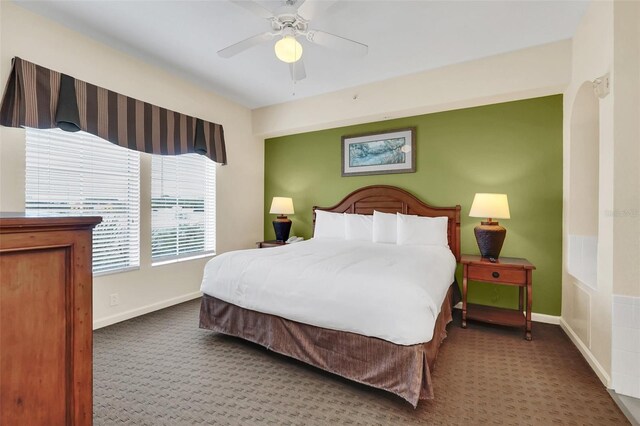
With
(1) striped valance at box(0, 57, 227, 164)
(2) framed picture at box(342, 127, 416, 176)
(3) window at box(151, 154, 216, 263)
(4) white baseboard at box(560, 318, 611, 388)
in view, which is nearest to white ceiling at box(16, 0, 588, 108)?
(1) striped valance at box(0, 57, 227, 164)

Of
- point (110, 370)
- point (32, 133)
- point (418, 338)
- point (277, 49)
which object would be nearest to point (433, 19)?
point (277, 49)

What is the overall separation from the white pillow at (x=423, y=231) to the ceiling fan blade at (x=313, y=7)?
233 cm

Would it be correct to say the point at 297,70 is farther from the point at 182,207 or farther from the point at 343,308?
the point at 182,207

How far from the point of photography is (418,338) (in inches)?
67.9

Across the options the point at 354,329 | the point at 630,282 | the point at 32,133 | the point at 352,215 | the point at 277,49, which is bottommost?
the point at 354,329

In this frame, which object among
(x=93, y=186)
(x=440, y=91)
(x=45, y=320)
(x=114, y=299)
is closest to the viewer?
(x=45, y=320)

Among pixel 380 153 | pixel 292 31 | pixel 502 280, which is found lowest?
pixel 502 280

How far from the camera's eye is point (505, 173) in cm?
340

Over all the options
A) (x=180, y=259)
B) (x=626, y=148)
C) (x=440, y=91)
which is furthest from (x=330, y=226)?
(x=626, y=148)

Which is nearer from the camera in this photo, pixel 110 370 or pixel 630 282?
pixel 630 282

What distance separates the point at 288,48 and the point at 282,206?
265cm

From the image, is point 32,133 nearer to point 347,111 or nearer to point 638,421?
point 347,111

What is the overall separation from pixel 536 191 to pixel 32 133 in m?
4.98

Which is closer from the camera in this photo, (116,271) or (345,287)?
(345,287)
